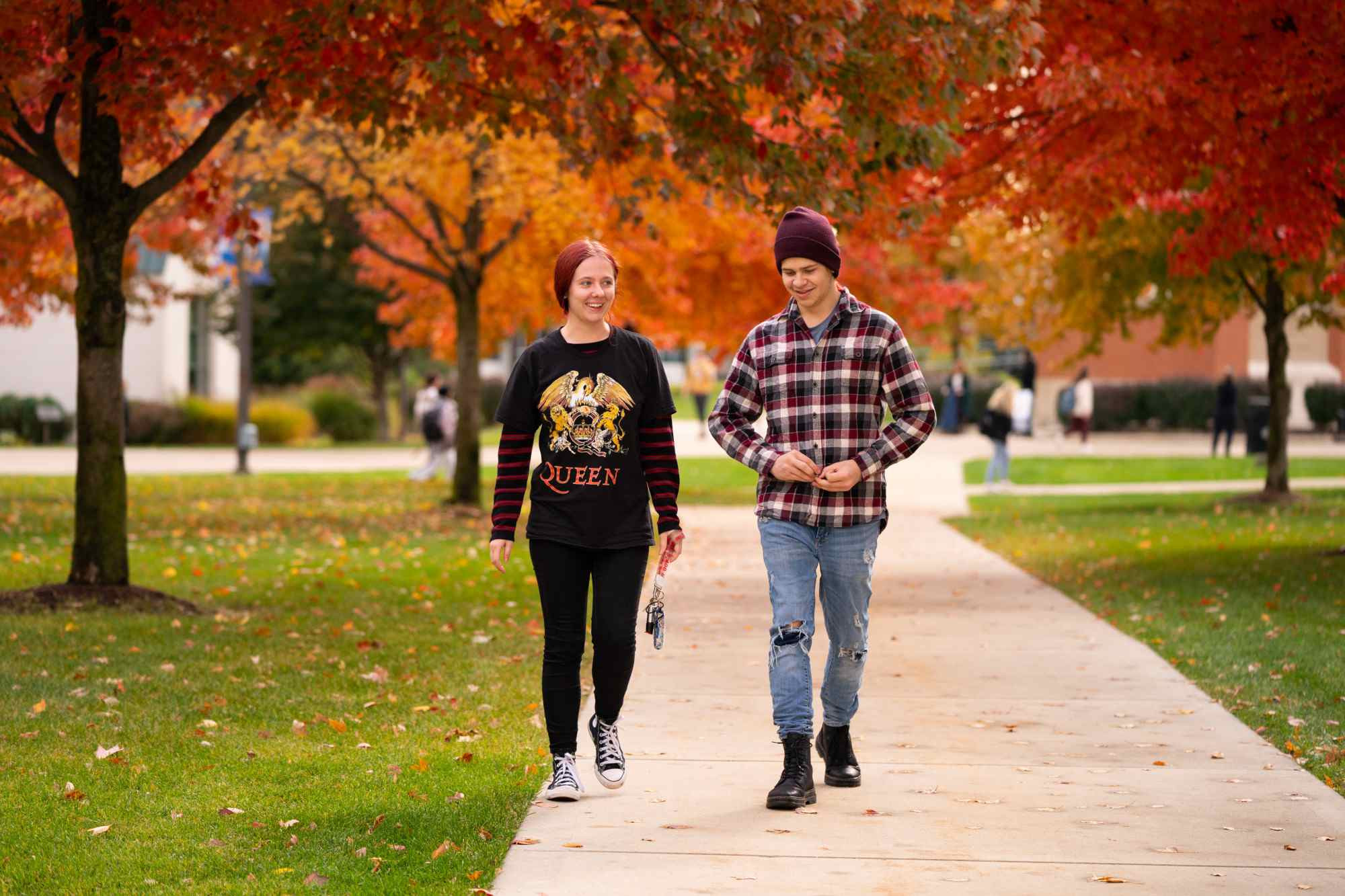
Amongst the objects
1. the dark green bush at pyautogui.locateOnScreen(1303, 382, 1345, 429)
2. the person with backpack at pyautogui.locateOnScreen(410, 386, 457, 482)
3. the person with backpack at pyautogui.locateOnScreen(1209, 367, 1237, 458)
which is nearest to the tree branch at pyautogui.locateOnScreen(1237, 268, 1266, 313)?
the person with backpack at pyautogui.locateOnScreen(1209, 367, 1237, 458)

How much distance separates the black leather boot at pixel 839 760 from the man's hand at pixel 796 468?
1041 mm

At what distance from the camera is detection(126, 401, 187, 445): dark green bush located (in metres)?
40.1

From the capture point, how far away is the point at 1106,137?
13.1 metres

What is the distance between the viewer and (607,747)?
6023 millimetres

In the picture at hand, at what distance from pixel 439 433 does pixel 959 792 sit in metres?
20.7

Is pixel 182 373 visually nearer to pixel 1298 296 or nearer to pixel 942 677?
pixel 1298 296

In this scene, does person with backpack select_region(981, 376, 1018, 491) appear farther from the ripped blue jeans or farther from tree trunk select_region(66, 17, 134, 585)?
the ripped blue jeans

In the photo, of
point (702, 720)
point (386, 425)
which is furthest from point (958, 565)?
point (386, 425)

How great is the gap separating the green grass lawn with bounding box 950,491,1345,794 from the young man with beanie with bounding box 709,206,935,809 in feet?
6.73

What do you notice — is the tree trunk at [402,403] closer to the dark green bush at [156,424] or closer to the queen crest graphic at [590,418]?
the dark green bush at [156,424]

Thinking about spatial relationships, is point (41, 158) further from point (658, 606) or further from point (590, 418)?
point (658, 606)

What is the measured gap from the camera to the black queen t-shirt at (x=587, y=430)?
577cm

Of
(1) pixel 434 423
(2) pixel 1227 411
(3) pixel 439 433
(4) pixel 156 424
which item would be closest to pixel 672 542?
(1) pixel 434 423

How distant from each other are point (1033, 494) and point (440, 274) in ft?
30.0
